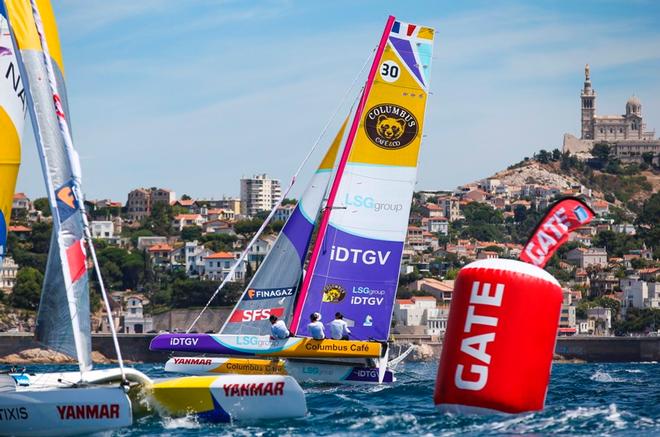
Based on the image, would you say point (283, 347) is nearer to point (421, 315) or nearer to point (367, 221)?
point (367, 221)

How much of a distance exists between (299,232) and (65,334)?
1017cm

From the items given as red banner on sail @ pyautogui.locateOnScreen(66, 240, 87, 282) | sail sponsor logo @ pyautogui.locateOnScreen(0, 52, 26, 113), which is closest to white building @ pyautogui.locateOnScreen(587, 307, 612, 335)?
sail sponsor logo @ pyautogui.locateOnScreen(0, 52, 26, 113)

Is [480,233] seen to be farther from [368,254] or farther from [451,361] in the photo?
[451,361]

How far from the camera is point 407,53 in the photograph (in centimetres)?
2519

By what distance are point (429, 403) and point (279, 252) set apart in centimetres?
694

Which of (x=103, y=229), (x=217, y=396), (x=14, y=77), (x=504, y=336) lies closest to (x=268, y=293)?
(x=217, y=396)

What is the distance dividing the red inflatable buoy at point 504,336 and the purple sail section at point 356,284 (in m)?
10.2

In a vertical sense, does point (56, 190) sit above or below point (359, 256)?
above

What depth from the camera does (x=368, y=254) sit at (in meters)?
25.0

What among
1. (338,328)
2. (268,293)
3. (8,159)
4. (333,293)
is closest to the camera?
(8,159)

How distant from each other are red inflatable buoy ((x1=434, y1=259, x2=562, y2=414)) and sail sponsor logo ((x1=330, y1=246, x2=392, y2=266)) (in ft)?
34.0

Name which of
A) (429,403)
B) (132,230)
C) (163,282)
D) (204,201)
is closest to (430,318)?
(163,282)

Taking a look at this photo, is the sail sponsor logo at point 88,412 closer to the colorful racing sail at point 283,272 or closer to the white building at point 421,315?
the colorful racing sail at point 283,272

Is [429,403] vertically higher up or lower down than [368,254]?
lower down
